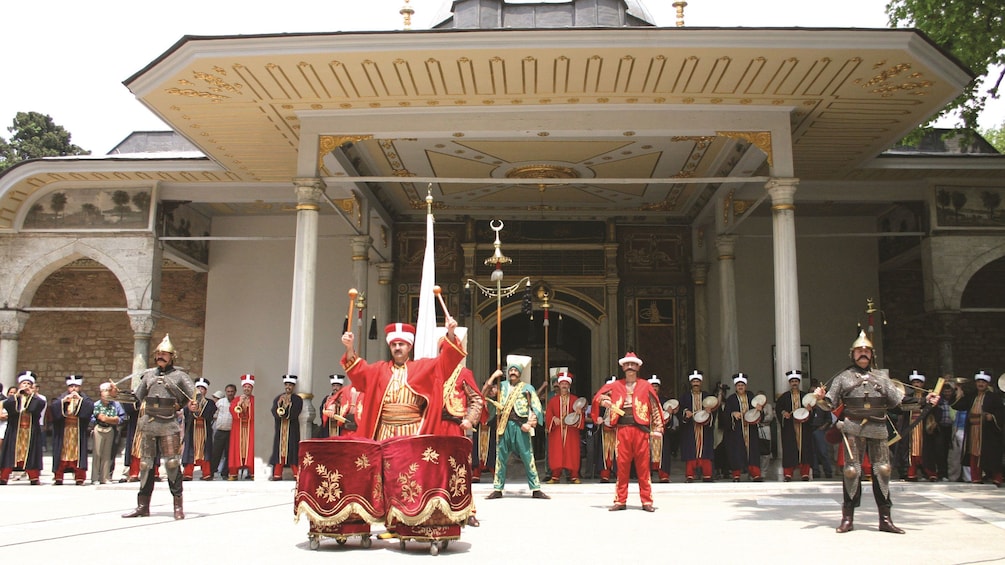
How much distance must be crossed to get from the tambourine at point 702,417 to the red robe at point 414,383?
643 centimetres

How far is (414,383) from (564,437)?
238 inches

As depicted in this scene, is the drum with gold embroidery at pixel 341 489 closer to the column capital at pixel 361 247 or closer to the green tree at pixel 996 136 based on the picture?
the column capital at pixel 361 247

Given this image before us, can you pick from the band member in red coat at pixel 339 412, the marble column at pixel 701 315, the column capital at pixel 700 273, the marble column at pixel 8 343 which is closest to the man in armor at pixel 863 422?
the band member in red coat at pixel 339 412

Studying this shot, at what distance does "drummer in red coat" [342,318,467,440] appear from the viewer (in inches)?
243

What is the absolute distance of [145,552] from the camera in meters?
5.44

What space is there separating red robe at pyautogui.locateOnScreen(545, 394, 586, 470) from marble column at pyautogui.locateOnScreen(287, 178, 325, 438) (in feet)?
10.5

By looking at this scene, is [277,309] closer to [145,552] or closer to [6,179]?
[6,179]

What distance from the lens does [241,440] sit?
12.5 metres

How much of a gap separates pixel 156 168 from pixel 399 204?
15.3 feet

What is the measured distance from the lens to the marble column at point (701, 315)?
17.5 metres

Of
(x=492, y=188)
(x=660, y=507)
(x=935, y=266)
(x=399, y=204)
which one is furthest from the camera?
(x=399, y=204)

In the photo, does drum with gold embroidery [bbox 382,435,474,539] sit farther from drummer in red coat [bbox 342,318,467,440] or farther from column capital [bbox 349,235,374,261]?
A: column capital [bbox 349,235,374,261]

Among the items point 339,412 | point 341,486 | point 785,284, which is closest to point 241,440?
point 339,412

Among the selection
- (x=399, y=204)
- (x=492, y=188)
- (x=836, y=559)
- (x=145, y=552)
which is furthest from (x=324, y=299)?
(x=836, y=559)
